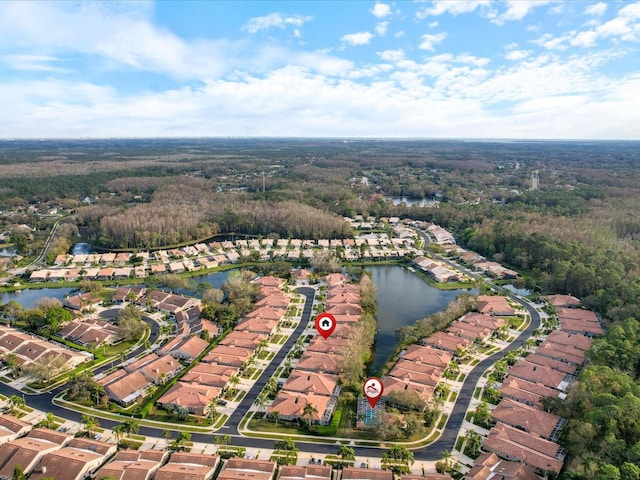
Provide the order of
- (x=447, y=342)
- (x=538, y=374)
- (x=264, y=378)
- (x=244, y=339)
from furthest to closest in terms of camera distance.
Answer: (x=244, y=339) → (x=447, y=342) → (x=264, y=378) → (x=538, y=374)

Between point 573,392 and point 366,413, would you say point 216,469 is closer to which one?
point 366,413

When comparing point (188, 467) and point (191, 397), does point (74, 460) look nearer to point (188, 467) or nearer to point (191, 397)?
point (188, 467)

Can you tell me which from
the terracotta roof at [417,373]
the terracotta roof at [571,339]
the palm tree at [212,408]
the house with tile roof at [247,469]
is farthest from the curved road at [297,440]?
the terracotta roof at [571,339]

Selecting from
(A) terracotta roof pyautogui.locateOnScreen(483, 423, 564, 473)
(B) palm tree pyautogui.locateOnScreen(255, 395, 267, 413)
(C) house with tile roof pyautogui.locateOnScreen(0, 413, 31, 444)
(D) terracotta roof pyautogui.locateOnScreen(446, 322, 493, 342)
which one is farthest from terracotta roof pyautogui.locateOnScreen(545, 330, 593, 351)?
(C) house with tile roof pyautogui.locateOnScreen(0, 413, 31, 444)

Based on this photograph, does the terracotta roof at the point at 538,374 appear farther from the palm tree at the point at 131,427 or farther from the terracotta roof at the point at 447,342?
the palm tree at the point at 131,427

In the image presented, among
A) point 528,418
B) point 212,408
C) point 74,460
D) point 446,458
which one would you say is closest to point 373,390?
point 446,458

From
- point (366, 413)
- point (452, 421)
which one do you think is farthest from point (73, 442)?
point (452, 421)
